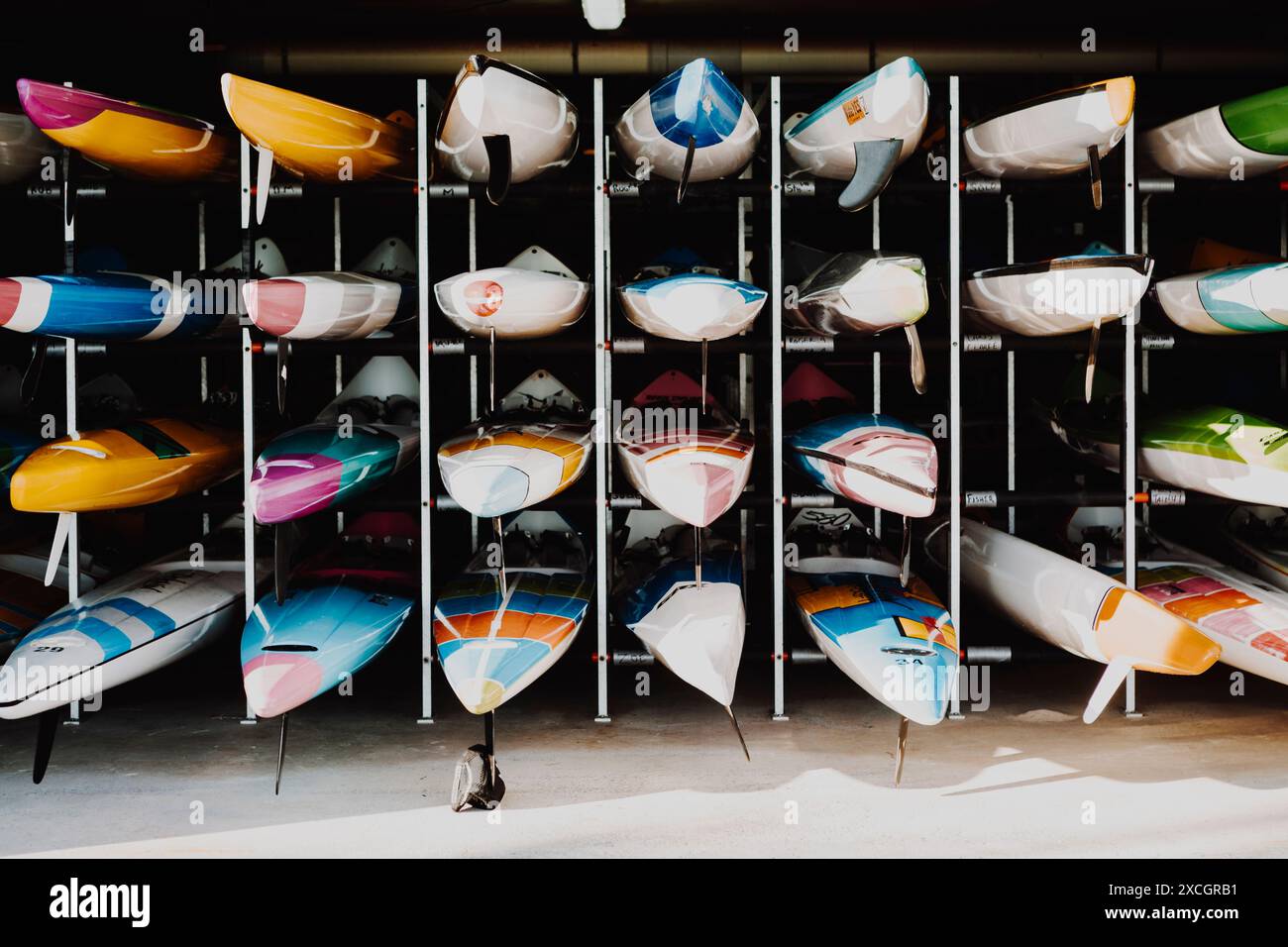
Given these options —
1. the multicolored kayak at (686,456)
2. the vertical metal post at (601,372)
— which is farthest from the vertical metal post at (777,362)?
the vertical metal post at (601,372)

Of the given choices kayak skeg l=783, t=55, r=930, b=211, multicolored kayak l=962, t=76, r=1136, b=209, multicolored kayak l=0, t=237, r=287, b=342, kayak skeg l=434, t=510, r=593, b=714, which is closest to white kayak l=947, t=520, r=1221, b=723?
multicolored kayak l=962, t=76, r=1136, b=209

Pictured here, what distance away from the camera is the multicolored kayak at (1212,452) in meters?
2.42

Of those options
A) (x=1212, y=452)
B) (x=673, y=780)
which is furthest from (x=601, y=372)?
(x=1212, y=452)

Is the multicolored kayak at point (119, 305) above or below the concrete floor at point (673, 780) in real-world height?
above

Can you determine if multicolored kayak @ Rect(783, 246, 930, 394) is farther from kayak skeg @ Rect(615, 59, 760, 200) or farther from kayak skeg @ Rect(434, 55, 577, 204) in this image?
kayak skeg @ Rect(434, 55, 577, 204)

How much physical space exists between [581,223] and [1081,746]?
250 cm

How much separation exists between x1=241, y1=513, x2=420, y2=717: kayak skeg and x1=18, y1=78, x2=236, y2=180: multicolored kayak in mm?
1234

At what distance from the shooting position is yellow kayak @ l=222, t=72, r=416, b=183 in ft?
7.64

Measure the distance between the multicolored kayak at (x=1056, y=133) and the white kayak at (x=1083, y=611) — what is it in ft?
3.30

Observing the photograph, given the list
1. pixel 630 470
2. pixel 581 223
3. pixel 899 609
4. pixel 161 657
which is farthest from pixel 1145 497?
pixel 161 657

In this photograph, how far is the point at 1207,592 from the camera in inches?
99.7

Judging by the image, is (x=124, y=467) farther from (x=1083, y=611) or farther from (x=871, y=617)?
(x=1083, y=611)

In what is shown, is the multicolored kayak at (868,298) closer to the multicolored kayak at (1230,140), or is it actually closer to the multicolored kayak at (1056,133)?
the multicolored kayak at (1056,133)

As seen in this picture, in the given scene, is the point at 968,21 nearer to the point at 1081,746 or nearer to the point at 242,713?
the point at 1081,746
